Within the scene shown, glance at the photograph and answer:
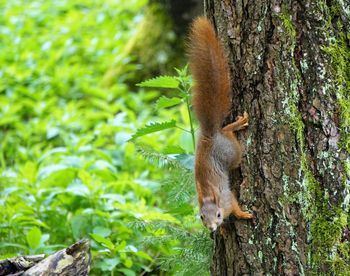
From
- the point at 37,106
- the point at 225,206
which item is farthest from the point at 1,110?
the point at 225,206

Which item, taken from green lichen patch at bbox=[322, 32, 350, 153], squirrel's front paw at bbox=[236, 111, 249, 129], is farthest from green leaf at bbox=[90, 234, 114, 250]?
green lichen patch at bbox=[322, 32, 350, 153]

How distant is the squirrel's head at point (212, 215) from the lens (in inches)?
96.1

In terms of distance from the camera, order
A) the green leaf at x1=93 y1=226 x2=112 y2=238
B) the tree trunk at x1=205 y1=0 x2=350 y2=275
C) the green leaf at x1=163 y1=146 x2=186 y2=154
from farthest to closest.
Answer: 1. the green leaf at x1=93 y1=226 x2=112 y2=238
2. the green leaf at x1=163 y1=146 x2=186 y2=154
3. the tree trunk at x1=205 y1=0 x2=350 y2=275

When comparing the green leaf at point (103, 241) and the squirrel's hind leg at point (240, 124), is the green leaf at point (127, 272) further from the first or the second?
the squirrel's hind leg at point (240, 124)

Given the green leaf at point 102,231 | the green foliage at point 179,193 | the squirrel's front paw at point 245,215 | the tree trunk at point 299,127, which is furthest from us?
the green leaf at point 102,231

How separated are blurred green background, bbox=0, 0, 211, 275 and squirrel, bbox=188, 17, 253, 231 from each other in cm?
32

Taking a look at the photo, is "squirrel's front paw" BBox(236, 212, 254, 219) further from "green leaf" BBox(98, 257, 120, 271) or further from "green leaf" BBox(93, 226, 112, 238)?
"green leaf" BBox(93, 226, 112, 238)

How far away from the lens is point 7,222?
3760mm

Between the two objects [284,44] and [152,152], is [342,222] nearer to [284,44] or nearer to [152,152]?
[284,44]

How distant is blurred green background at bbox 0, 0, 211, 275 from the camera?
3078mm

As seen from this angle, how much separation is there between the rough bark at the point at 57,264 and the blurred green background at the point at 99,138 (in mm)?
440

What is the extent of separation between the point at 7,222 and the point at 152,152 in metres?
1.17

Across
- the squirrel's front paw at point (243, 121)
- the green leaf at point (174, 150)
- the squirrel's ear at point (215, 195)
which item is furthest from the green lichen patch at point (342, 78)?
the green leaf at point (174, 150)

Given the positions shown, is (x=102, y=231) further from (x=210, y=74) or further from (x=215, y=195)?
(x=210, y=74)
